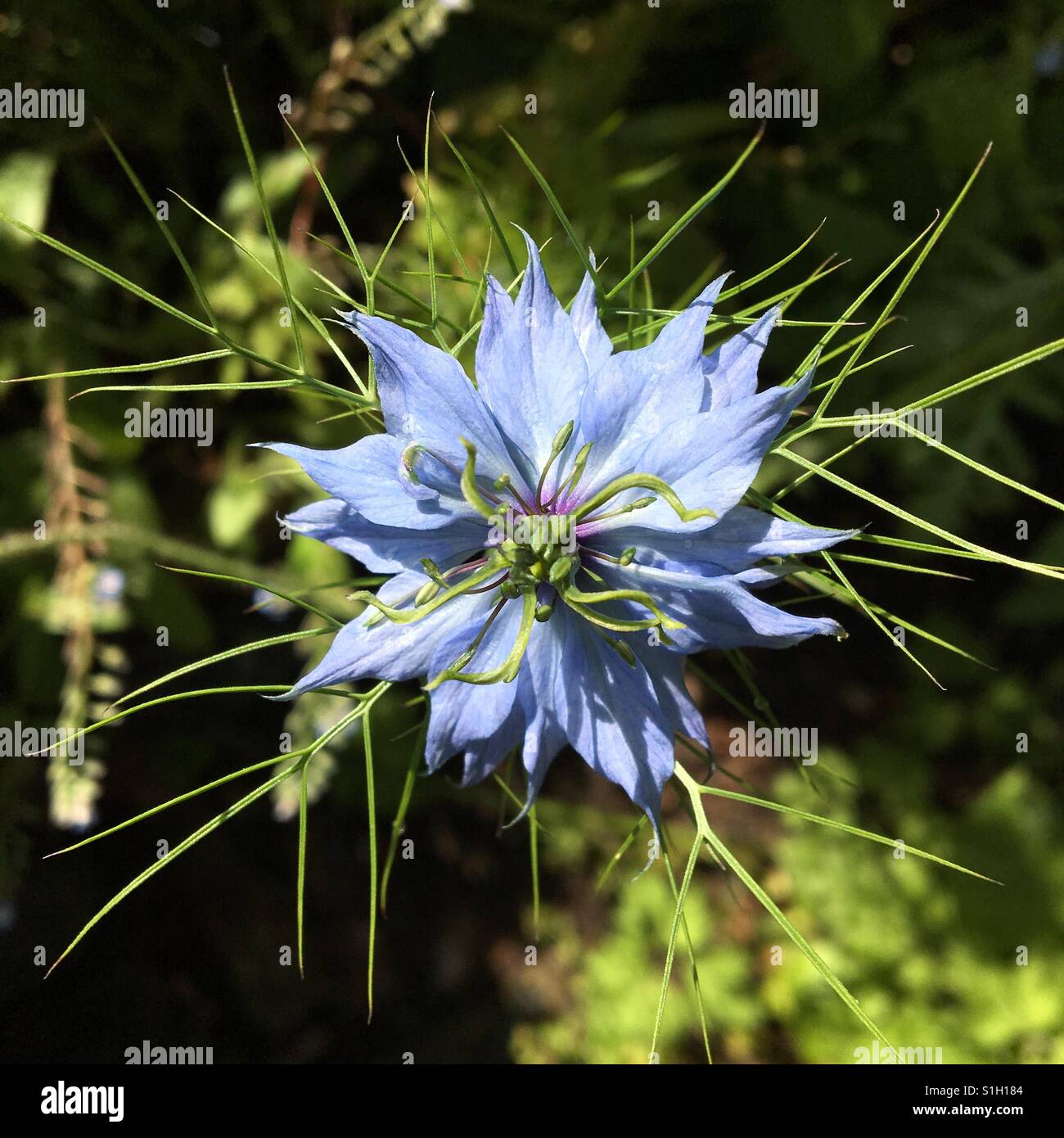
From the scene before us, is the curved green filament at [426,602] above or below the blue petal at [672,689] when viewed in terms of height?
above

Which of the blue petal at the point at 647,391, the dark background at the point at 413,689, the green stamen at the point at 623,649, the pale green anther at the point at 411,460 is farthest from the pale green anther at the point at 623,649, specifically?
the dark background at the point at 413,689

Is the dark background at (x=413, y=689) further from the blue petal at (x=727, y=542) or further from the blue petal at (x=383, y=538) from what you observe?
the blue petal at (x=727, y=542)

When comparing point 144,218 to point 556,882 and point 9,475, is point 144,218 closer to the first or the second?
point 9,475

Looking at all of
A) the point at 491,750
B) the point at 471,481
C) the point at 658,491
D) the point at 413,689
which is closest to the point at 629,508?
the point at 658,491

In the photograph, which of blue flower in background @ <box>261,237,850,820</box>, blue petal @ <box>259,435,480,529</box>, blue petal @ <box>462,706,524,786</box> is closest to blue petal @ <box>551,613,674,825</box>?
blue flower in background @ <box>261,237,850,820</box>

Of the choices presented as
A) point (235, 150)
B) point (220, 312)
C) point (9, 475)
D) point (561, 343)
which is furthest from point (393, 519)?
point (235, 150)

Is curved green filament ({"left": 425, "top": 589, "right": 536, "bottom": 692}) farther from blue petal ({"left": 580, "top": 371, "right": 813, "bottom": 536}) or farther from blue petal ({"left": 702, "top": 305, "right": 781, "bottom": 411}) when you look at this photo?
blue petal ({"left": 702, "top": 305, "right": 781, "bottom": 411})
